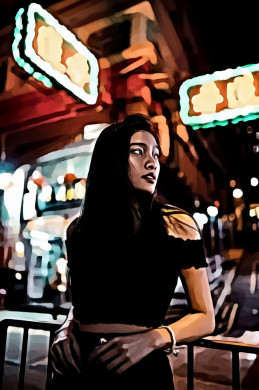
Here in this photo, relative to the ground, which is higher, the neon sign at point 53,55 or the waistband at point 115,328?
the neon sign at point 53,55

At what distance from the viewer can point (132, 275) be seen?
1.27 metres

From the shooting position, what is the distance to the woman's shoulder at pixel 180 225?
4.30ft

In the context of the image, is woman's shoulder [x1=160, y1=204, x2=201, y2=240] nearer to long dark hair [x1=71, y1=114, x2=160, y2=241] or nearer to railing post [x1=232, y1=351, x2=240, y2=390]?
long dark hair [x1=71, y1=114, x2=160, y2=241]

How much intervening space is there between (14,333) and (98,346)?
518 cm

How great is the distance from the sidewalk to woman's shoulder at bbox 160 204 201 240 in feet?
8.98

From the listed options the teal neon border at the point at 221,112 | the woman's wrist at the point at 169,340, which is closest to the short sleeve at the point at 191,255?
the woman's wrist at the point at 169,340

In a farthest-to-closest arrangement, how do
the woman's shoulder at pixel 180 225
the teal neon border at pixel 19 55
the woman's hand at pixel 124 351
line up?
the teal neon border at pixel 19 55 < the woman's shoulder at pixel 180 225 < the woman's hand at pixel 124 351

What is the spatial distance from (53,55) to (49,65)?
0.15 m

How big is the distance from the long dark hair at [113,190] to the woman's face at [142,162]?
2cm

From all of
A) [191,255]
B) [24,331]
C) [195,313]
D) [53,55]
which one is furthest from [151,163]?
[53,55]

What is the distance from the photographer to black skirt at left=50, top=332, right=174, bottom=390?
1.15 m

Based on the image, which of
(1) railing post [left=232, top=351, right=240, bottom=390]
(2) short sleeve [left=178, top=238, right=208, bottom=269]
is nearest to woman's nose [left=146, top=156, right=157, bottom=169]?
(2) short sleeve [left=178, top=238, right=208, bottom=269]

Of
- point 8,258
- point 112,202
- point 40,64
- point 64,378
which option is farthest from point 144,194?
point 8,258

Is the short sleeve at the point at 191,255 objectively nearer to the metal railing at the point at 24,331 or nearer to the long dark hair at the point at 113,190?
the long dark hair at the point at 113,190
